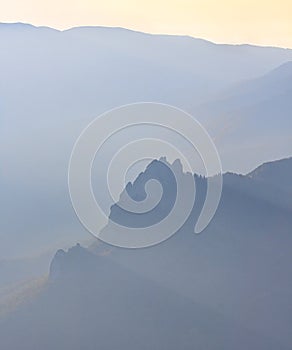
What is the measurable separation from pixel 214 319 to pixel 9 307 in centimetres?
2995

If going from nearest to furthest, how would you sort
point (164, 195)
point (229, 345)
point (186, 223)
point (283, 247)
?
point (229, 345)
point (283, 247)
point (186, 223)
point (164, 195)

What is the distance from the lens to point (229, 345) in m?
69.6

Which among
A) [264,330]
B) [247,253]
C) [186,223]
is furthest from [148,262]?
[264,330]

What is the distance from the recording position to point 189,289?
253 ft

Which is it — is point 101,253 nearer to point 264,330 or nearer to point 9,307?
point 9,307

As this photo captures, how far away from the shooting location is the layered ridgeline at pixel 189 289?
71.8 m

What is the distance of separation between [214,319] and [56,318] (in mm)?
19487

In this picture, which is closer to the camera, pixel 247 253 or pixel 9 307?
pixel 247 253

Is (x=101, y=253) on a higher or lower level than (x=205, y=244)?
lower

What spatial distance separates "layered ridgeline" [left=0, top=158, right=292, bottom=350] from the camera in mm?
71750

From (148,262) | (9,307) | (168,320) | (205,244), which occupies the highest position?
(205,244)

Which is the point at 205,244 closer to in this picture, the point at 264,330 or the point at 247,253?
the point at 247,253

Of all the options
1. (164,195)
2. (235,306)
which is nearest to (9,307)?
(164,195)

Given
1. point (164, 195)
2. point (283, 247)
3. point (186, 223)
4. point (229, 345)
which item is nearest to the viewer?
point (229, 345)
